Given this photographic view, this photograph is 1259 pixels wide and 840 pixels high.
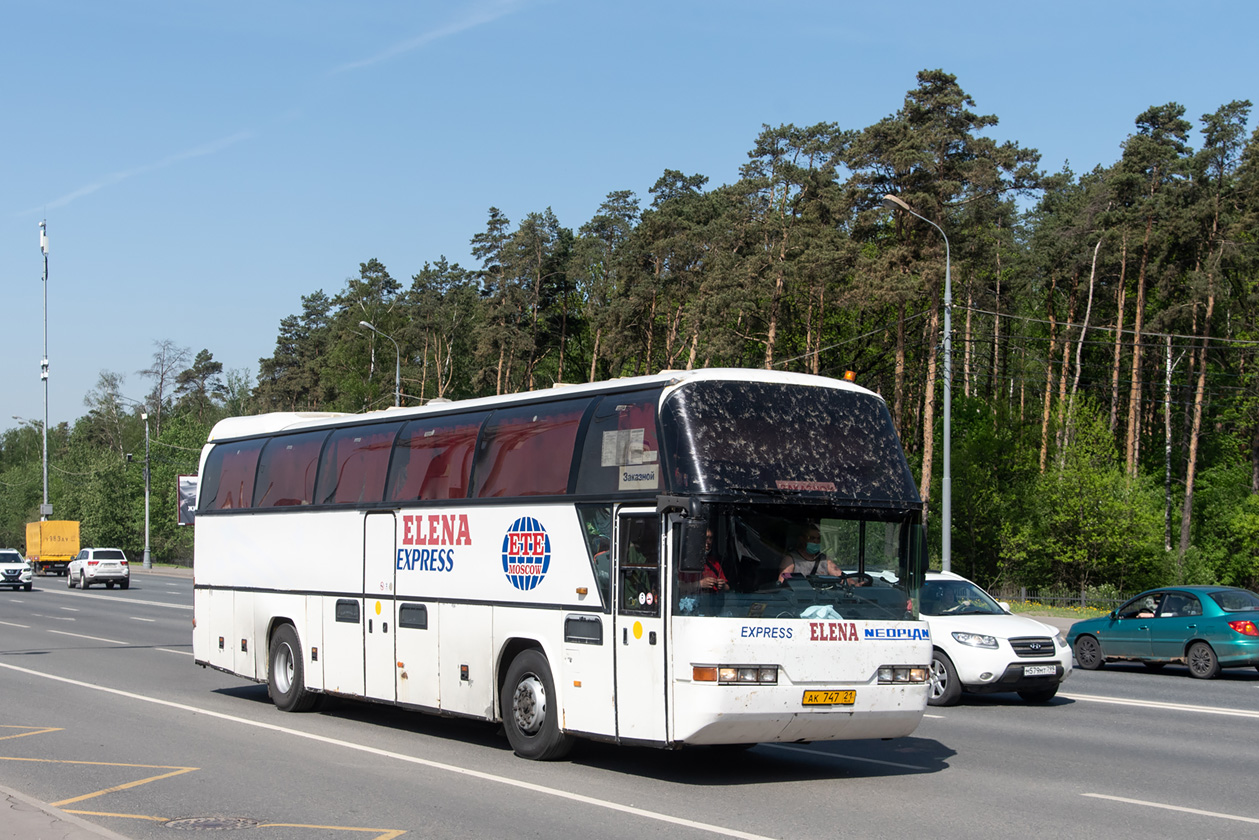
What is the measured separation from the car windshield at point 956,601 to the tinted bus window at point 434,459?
679cm

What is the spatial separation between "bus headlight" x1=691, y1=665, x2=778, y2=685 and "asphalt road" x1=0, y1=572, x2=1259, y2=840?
2.86ft

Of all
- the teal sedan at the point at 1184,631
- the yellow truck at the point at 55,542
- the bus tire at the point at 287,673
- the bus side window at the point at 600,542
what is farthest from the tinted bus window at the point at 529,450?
the yellow truck at the point at 55,542

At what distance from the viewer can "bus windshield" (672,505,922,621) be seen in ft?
31.7

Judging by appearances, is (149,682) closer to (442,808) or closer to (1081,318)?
(442,808)

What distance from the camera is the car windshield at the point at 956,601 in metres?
16.3

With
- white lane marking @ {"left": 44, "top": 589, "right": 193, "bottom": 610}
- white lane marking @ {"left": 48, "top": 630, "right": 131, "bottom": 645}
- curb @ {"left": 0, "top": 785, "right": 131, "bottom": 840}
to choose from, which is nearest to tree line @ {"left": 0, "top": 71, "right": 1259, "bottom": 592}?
white lane marking @ {"left": 44, "top": 589, "right": 193, "bottom": 610}

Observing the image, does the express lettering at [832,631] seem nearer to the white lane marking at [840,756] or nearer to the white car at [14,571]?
the white lane marking at [840,756]

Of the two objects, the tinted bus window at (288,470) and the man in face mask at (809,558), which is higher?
the tinted bus window at (288,470)

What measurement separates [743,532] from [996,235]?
5449 cm

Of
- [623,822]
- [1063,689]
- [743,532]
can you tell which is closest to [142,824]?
[623,822]

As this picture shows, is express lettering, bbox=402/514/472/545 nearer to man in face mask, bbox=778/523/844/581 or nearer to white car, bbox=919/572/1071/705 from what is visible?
man in face mask, bbox=778/523/844/581

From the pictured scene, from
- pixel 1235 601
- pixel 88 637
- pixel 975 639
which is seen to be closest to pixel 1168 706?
pixel 975 639

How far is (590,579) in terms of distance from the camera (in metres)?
10.6

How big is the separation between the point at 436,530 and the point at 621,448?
3002 mm
